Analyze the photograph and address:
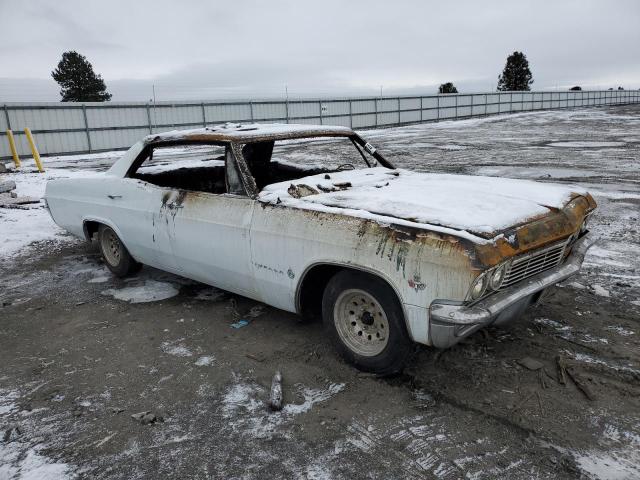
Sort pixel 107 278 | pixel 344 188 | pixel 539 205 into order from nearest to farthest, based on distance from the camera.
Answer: pixel 539 205 → pixel 344 188 → pixel 107 278

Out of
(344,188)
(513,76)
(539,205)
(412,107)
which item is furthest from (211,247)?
(513,76)

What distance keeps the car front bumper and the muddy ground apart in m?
0.43

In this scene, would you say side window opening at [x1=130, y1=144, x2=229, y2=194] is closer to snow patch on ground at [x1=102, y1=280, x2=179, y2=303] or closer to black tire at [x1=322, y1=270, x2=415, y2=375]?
snow patch on ground at [x1=102, y1=280, x2=179, y2=303]

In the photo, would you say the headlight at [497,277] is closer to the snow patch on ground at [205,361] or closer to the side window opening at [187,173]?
the snow patch on ground at [205,361]

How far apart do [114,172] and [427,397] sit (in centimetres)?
340

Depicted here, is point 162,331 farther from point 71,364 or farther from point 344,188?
point 344,188

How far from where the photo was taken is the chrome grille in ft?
8.75

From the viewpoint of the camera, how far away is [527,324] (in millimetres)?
3588

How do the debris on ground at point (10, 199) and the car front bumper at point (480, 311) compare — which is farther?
the debris on ground at point (10, 199)

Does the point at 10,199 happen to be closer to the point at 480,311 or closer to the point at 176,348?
the point at 176,348

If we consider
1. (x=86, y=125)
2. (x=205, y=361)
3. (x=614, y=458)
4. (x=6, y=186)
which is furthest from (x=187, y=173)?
(x=86, y=125)

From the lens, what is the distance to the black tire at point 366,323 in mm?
2740

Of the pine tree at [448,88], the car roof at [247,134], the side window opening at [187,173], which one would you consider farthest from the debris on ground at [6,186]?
the pine tree at [448,88]

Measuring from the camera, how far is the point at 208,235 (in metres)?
3.57
